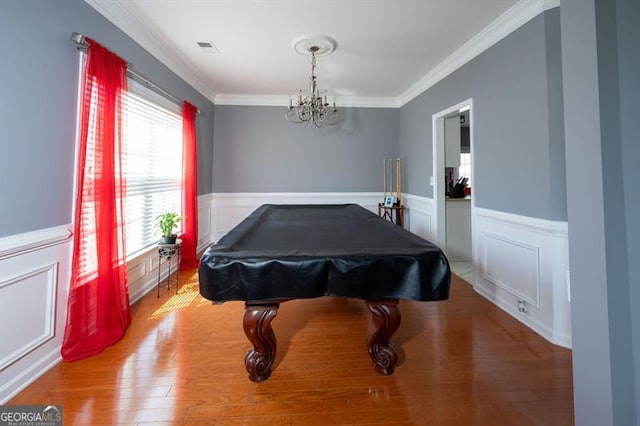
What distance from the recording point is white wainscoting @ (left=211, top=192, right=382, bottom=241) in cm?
485

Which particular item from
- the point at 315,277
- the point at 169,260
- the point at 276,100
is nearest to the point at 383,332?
the point at 315,277

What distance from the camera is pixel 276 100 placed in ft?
15.8

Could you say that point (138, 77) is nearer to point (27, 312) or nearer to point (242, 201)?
point (27, 312)

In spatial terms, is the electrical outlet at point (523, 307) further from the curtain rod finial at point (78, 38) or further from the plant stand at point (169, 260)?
the curtain rod finial at point (78, 38)

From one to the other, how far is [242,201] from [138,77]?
2496 mm

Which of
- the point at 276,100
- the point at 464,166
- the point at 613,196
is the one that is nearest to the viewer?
the point at 613,196

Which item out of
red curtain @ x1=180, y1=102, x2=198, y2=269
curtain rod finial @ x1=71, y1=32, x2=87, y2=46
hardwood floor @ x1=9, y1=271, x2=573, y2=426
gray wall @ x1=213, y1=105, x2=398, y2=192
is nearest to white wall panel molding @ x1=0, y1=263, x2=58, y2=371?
hardwood floor @ x1=9, y1=271, x2=573, y2=426

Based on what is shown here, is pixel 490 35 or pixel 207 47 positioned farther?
pixel 207 47

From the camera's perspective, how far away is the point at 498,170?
2631 mm

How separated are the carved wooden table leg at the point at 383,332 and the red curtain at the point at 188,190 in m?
2.84

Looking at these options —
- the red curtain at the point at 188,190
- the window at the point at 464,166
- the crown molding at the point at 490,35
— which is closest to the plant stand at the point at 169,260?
the red curtain at the point at 188,190

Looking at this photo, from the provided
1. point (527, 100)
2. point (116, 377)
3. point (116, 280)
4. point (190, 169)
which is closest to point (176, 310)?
point (116, 280)

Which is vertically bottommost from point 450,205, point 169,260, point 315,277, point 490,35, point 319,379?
point 319,379

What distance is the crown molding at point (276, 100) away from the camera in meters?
4.79
